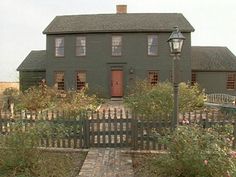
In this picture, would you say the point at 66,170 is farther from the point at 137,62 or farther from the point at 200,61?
the point at 200,61

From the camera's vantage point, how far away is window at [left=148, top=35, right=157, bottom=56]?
93.5 feet

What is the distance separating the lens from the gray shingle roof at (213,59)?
30.2m

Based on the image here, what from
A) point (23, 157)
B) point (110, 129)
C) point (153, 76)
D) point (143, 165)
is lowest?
point (143, 165)

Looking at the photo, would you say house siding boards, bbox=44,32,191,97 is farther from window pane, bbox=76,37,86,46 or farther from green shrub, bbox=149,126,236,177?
green shrub, bbox=149,126,236,177

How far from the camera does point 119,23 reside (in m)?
29.5

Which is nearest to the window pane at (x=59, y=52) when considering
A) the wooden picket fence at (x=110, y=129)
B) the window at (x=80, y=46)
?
the window at (x=80, y=46)

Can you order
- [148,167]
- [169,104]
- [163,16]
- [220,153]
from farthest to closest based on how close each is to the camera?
1. [163,16]
2. [169,104]
3. [148,167]
4. [220,153]

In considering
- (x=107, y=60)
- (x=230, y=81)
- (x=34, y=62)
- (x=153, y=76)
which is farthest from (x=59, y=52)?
(x=230, y=81)

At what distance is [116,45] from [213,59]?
10.1 metres

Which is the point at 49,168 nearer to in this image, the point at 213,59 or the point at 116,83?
the point at 116,83

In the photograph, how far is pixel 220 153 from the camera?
21.7ft

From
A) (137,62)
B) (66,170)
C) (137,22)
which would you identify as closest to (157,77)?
(137,62)

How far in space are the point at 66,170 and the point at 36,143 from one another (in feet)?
3.37

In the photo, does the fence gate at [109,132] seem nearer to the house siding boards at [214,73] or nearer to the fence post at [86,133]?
the fence post at [86,133]
